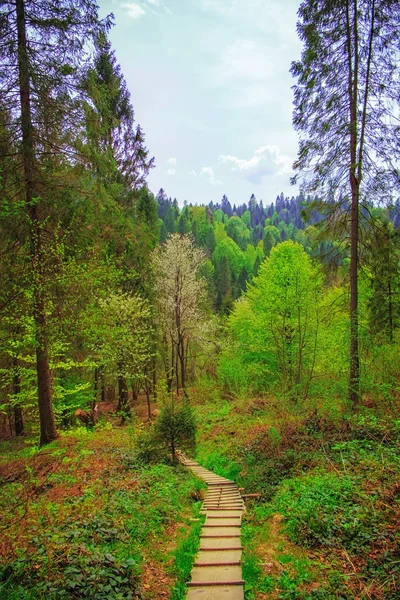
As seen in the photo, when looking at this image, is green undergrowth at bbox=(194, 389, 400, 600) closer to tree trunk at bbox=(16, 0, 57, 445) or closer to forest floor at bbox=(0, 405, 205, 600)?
forest floor at bbox=(0, 405, 205, 600)

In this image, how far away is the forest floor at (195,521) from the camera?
392cm

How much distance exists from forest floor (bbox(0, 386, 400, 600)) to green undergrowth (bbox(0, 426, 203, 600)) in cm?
2

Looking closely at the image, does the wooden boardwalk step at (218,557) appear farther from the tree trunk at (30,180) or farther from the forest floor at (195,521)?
the tree trunk at (30,180)

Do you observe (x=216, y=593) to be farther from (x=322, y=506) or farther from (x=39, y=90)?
(x=39, y=90)

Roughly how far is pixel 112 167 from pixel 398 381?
984 centimetres

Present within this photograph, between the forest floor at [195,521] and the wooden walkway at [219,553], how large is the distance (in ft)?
0.53

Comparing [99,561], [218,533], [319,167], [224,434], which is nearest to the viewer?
[99,561]

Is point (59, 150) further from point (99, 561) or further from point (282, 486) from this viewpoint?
point (282, 486)

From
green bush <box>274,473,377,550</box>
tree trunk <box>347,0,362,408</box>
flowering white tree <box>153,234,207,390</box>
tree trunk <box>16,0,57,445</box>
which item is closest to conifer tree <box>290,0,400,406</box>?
tree trunk <box>347,0,362,408</box>

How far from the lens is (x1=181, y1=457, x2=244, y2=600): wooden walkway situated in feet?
14.3

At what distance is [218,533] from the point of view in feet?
20.1

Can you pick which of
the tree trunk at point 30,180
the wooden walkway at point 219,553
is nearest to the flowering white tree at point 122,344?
the tree trunk at point 30,180

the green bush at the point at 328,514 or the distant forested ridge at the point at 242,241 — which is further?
the distant forested ridge at the point at 242,241

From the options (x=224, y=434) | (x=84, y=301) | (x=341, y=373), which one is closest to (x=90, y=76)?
(x=84, y=301)
